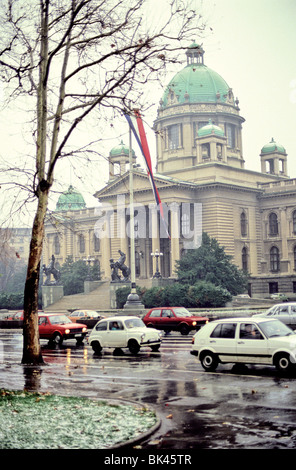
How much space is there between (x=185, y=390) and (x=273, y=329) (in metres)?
4.03

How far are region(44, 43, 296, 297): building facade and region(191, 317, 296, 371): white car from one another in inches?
2195

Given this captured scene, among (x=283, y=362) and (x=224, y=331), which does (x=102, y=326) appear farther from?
(x=283, y=362)

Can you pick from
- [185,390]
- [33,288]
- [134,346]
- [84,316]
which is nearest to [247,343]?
[185,390]

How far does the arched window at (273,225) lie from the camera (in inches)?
3285

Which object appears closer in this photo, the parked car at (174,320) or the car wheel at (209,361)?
the car wheel at (209,361)

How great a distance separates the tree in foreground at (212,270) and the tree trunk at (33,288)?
133ft

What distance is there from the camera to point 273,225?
8381 centimetres

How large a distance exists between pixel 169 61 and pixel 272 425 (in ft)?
40.0

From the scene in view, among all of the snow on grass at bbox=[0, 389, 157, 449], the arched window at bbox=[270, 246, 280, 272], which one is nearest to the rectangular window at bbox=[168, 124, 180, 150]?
the arched window at bbox=[270, 246, 280, 272]

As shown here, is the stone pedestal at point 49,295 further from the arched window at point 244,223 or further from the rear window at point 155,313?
the rear window at point 155,313

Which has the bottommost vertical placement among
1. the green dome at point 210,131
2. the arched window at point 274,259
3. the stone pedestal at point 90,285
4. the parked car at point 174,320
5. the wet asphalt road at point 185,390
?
the wet asphalt road at point 185,390

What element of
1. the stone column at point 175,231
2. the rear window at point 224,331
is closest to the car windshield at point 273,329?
the rear window at point 224,331

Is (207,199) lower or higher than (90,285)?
higher
